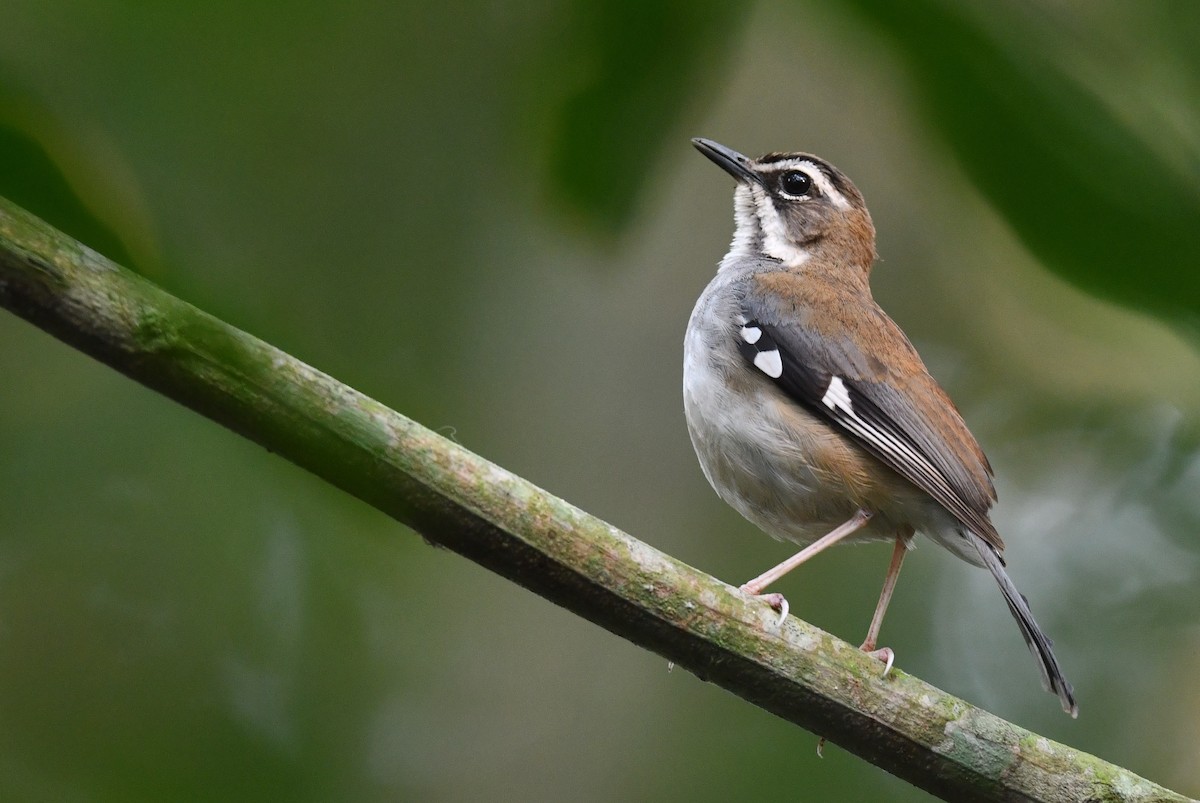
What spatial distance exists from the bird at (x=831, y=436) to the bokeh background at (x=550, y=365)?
44 centimetres

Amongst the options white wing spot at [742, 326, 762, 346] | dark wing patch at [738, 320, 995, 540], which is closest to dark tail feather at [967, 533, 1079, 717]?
dark wing patch at [738, 320, 995, 540]

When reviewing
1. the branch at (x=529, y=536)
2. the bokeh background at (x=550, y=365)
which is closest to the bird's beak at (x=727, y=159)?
the bokeh background at (x=550, y=365)

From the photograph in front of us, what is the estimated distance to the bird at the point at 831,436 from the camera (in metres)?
4.07

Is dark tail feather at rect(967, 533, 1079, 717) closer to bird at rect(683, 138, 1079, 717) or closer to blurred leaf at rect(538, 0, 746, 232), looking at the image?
bird at rect(683, 138, 1079, 717)

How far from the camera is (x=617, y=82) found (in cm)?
159

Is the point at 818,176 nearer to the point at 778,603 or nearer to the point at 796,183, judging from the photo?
the point at 796,183

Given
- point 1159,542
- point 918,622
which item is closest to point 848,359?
point 918,622

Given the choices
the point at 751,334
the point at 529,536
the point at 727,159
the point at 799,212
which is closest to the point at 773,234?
the point at 799,212

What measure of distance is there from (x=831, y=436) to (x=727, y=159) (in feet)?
5.37

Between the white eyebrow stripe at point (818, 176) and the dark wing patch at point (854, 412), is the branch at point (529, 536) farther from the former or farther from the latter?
the white eyebrow stripe at point (818, 176)

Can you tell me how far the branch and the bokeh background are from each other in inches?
4.1

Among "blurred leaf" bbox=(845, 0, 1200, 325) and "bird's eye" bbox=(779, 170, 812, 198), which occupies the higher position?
"blurred leaf" bbox=(845, 0, 1200, 325)

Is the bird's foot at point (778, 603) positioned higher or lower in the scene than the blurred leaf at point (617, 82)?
lower

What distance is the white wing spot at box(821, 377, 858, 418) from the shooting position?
4.18 meters
